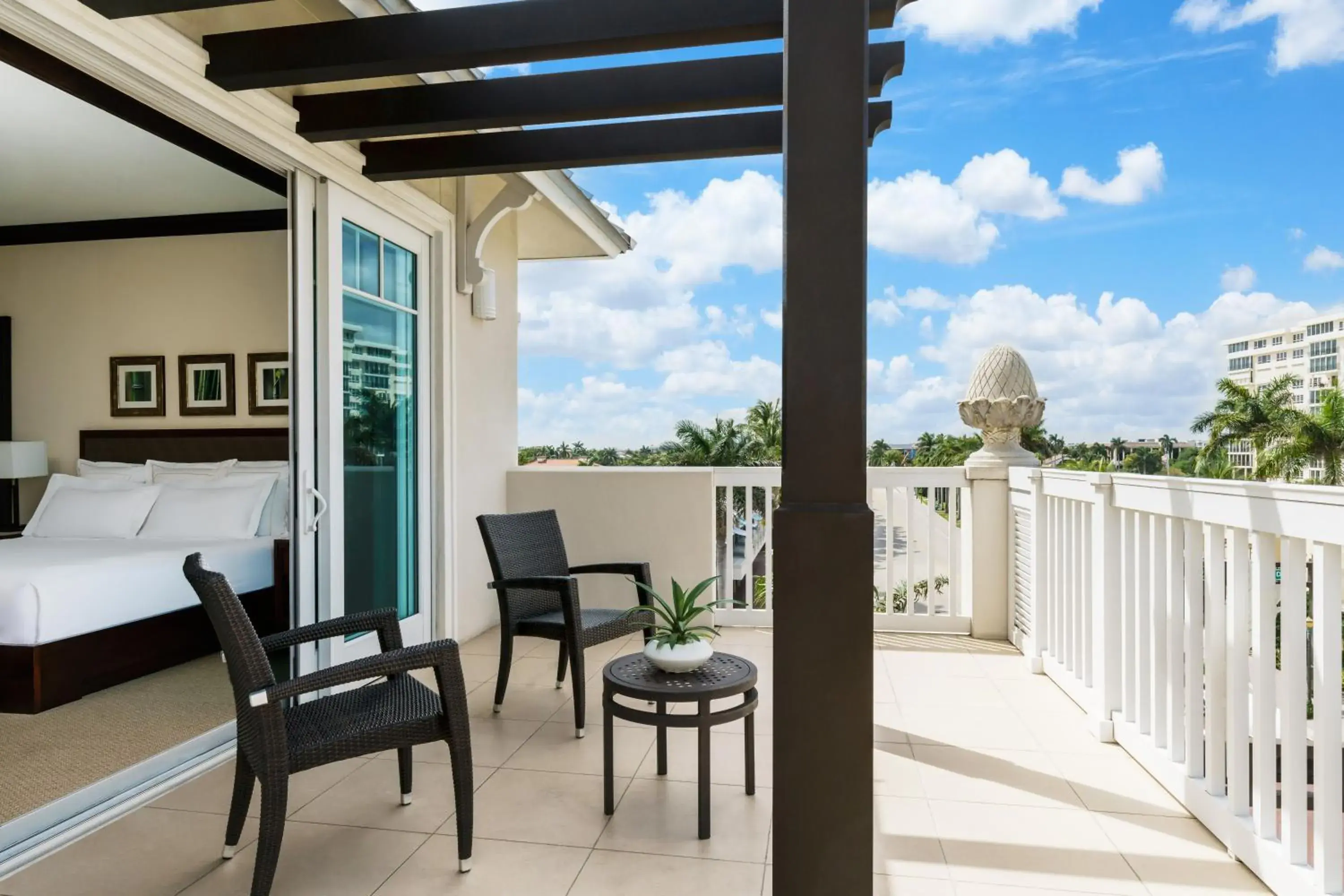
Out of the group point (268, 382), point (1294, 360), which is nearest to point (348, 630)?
point (268, 382)

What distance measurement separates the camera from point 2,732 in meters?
3.19

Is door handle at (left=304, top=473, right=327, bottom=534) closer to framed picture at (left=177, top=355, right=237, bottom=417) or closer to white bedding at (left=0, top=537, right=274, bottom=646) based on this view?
white bedding at (left=0, top=537, right=274, bottom=646)

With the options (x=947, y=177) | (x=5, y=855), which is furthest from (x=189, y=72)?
(x=947, y=177)

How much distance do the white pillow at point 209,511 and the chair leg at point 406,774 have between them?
2.78 m

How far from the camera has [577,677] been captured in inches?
124

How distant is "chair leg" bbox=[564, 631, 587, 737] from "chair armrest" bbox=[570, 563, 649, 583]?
0.54 metres

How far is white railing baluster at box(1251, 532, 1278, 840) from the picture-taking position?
6.72 ft

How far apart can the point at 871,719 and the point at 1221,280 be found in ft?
145

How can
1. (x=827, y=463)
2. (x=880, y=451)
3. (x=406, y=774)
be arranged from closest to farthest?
1. (x=827, y=463)
2. (x=406, y=774)
3. (x=880, y=451)

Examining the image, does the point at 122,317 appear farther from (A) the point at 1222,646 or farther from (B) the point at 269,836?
(A) the point at 1222,646

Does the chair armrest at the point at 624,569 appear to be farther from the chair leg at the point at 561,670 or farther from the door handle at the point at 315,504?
the door handle at the point at 315,504

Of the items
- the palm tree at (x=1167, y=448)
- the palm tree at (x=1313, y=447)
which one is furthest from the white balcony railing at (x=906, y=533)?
the palm tree at (x=1167, y=448)

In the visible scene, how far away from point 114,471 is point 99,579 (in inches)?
A: 81.3

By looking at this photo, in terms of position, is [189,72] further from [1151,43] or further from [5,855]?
[1151,43]
